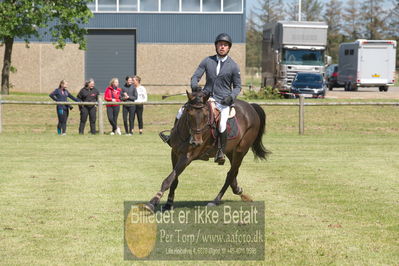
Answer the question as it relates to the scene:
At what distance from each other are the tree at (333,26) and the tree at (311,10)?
43.6 inches

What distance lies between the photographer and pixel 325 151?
19641mm

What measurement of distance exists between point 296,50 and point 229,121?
30742mm

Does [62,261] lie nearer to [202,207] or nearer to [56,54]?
[202,207]

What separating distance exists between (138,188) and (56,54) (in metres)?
40.1

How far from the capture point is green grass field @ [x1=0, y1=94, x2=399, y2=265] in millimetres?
7762

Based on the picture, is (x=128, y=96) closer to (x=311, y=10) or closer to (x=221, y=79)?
(x=221, y=79)

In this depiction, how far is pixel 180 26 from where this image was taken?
5084 centimetres

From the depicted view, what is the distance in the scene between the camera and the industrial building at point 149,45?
50.6 metres

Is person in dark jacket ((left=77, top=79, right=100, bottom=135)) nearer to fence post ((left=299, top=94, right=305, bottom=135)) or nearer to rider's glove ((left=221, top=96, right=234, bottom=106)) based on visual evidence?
fence post ((left=299, top=94, right=305, bottom=135))

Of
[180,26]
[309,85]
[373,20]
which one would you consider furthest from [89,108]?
[373,20]

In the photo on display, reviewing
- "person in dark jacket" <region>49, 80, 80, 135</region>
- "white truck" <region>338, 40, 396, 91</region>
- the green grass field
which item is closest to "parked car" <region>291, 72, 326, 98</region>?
the green grass field

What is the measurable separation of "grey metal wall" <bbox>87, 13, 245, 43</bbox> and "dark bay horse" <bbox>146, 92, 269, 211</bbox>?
133 ft

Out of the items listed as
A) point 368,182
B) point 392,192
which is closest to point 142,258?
point 392,192

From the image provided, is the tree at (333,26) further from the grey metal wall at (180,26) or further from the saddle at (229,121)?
the saddle at (229,121)
